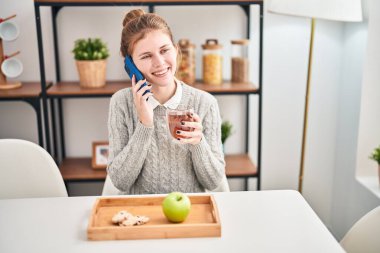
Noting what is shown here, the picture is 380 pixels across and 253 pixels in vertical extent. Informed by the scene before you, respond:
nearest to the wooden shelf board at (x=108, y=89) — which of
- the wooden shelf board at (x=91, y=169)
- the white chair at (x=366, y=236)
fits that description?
the wooden shelf board at (x=91, y=169)

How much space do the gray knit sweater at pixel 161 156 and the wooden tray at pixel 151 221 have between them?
8.7 inches

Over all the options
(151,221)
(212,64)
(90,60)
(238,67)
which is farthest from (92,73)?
(151,221)

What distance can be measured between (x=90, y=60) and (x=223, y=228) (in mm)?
1417

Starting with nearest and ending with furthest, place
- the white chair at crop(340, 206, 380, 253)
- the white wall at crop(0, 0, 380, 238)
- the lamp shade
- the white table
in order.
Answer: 1. the white table
2. the white chair at crop(340, 206, 380, 253)
3. the lamp shade
4. the white wall at crop(0, 0, 380, 238)

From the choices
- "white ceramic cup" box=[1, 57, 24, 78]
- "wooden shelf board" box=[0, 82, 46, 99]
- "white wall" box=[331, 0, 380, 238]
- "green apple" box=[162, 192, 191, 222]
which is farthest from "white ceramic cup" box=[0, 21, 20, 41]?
"white wall" box=[331, 0, 380, 238]

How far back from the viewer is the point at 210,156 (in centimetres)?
173

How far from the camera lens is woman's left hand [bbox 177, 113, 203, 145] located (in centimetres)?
154

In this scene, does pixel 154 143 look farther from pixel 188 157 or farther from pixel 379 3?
pixel 379 3

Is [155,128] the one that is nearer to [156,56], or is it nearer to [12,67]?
[156,56]

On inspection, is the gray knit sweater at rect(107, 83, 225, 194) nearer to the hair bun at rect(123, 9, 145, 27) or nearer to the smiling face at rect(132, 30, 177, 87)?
the smiling face at rect(132, 30, 177, 87)

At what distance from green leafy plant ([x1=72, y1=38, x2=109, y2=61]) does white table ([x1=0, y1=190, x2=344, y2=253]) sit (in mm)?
1092

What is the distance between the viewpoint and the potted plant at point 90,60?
2.49m

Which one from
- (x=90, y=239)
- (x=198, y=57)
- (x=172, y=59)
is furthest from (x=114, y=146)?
(x=198, y=57)

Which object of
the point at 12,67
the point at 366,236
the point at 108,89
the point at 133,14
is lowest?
the point at 366,236
